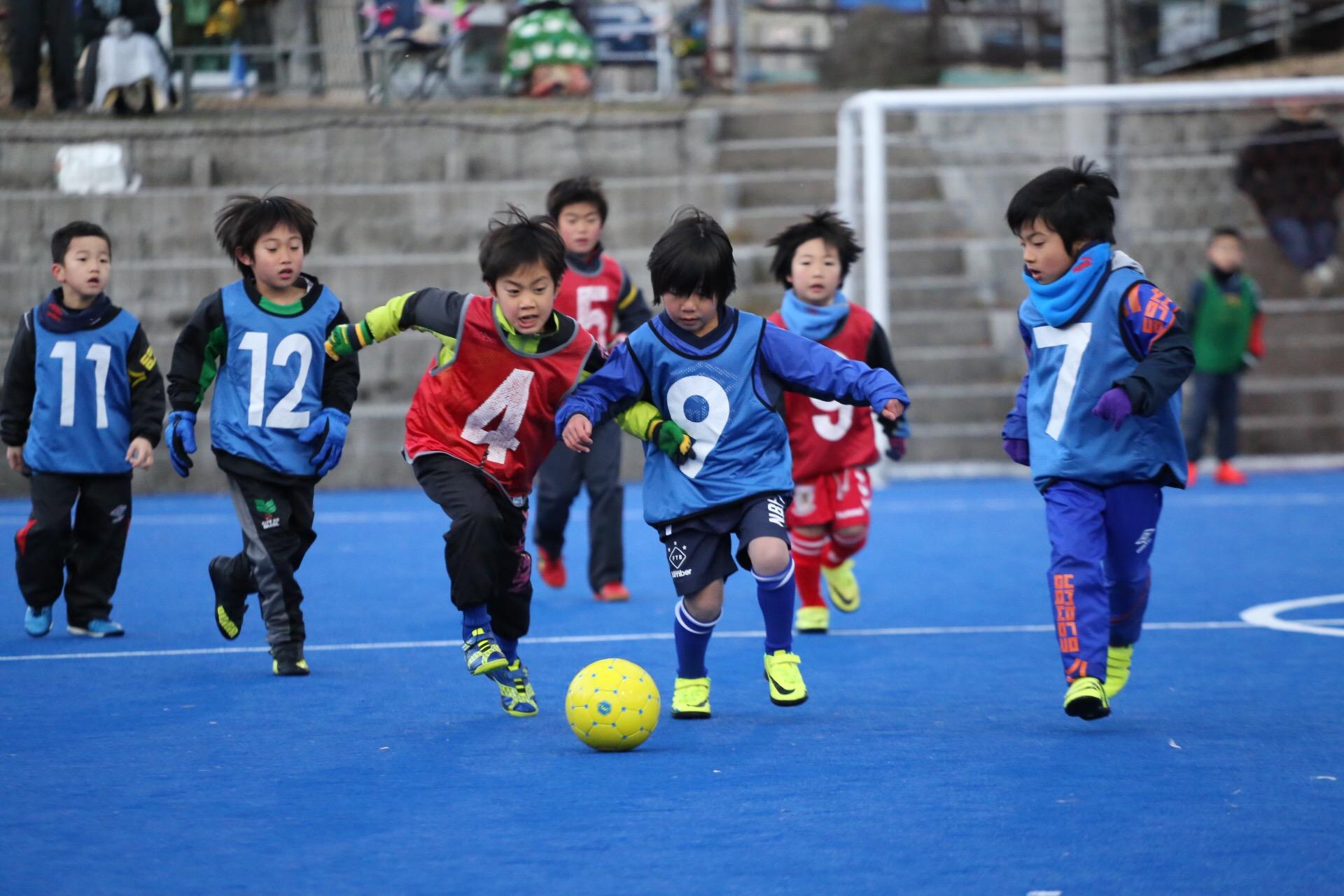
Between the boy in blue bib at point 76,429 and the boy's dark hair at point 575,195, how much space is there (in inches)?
76.4

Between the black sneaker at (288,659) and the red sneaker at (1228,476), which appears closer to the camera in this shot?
the black sneaker at (288,659)

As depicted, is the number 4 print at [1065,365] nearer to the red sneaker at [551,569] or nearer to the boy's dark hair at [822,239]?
the boy's dark hair at [822,239]

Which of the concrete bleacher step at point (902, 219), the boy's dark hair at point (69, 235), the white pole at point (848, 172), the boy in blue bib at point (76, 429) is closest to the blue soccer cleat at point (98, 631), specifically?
the boy in blue bib at point (76, 429)

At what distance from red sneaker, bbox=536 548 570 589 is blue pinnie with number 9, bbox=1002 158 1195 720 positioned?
3735 mm

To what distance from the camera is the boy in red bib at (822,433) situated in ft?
22.6

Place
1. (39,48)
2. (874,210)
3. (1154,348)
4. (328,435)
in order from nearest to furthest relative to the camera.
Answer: (1154,348)
(328,435)
(874,210)
(39,48)

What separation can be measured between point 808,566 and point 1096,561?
2.18 meters

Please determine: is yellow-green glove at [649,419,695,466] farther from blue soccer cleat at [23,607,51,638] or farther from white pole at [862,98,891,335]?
white pole at [862,98,891,335]

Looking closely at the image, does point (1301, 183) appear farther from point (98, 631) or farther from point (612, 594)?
point (98, 631)

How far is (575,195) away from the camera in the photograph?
7566mm

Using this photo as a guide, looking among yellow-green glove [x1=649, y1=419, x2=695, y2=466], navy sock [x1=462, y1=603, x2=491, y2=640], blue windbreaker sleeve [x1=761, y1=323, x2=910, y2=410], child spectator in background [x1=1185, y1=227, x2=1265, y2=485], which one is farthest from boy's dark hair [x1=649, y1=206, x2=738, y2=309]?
child spectator in background [x1=1185, y1=227, x2=1265, y2=485]

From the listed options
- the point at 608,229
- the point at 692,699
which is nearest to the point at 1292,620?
the point at 692,699

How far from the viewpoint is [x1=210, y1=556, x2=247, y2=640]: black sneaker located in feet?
20.1

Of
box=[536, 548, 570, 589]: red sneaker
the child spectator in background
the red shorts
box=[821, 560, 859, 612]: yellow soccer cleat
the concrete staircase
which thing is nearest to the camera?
the red shorts
